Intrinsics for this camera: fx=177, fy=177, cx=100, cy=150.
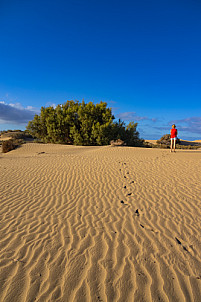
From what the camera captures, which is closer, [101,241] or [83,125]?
[101,241]

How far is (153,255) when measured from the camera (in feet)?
9.49

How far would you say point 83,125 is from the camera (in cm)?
2136

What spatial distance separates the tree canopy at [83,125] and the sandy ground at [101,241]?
47.9 ft

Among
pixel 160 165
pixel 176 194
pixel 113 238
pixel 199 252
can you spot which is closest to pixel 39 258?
pixel 113 238

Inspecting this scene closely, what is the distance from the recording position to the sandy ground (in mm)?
2283

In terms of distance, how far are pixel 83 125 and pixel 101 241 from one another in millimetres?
18851

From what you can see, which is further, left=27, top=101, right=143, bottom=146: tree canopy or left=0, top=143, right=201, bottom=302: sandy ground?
left=27, top=101, right=143, bottom=146: tree canopy

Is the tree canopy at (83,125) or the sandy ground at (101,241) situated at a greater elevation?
the tree canopy at (83,125)

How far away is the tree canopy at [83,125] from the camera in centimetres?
2095

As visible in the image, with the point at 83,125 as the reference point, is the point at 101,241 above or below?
below

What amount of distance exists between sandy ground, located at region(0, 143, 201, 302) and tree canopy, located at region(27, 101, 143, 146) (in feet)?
47.9

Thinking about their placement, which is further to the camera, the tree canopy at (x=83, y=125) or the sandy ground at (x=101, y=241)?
the tree canopy at (x=83, y=125)

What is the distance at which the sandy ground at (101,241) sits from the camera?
2.28 m

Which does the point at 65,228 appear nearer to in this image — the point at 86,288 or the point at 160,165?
the point at 86,288
